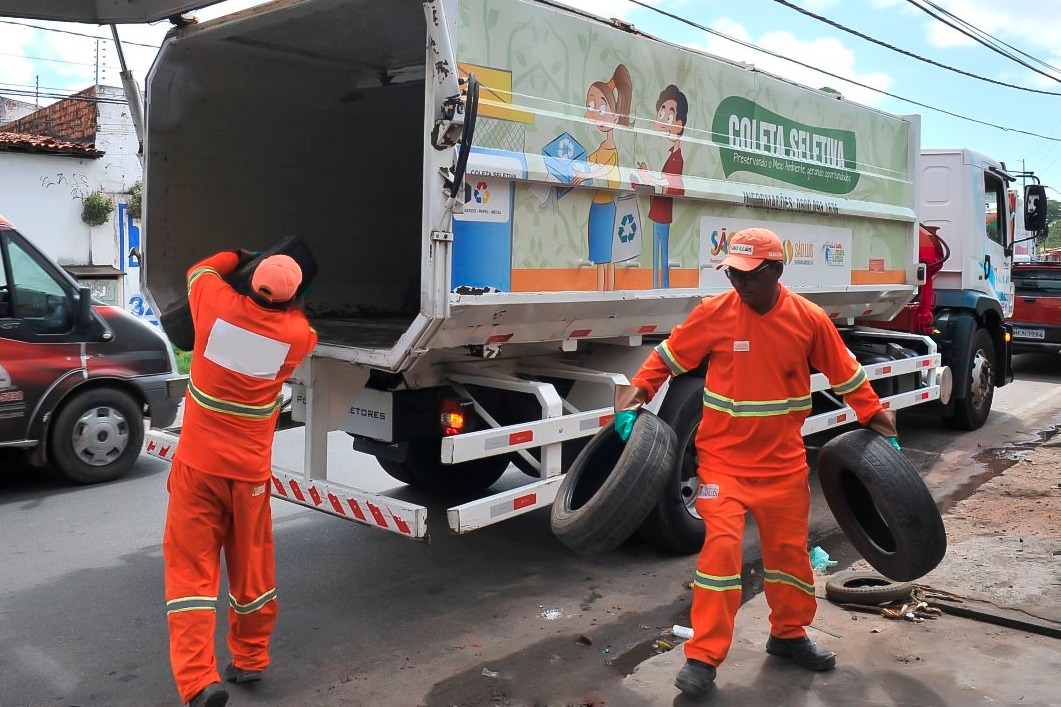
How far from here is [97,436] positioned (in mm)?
7184

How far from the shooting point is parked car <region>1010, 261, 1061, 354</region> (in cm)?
1370

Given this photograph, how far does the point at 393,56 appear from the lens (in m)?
6.45

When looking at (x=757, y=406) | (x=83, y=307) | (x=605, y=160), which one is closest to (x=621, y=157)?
(x=605, y=160)

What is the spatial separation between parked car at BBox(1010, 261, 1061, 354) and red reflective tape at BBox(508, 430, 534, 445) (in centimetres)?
1112

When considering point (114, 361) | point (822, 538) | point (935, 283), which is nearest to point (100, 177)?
point (114, 361)

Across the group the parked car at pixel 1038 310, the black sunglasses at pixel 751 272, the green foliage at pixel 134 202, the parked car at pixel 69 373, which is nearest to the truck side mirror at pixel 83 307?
the parked car at pixel 69 373

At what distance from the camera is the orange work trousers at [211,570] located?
11.7 ft

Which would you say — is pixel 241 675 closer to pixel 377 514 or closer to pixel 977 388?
pixel 377 514

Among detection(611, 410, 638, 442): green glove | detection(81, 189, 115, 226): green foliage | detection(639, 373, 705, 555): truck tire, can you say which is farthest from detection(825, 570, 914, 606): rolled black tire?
detection(81, 189, 115, 226): green foliage

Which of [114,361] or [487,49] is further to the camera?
[114,361]

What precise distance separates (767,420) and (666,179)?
1.96m

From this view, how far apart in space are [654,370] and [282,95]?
349 centimetres

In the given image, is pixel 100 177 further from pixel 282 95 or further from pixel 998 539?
pixel 998 539

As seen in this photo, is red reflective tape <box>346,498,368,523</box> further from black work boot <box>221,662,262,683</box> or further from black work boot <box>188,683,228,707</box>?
black work boot <box>188,683,228,707</box>
